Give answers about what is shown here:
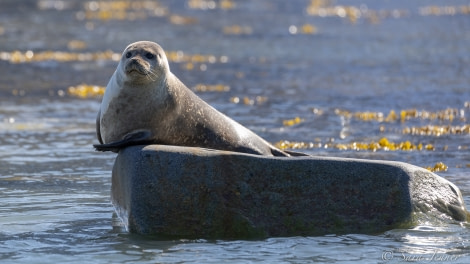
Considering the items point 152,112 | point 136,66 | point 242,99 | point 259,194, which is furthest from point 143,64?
point 242,99

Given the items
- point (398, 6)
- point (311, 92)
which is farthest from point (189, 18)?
point (311, 92)

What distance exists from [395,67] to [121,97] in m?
12.3

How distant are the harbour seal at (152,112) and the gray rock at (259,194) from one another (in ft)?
1.30

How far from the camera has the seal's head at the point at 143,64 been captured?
7723 mm

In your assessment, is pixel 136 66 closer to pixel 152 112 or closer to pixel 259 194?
pixel 152 112

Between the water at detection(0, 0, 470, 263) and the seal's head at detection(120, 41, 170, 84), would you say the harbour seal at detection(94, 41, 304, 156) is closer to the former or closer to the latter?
the seal's head at detection(120, 41, 170, 84)

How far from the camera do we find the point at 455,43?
22.9 meters

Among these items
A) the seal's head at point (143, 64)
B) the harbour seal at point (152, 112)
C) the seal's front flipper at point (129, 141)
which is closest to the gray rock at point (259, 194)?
the seal's front flipper at point (129, 141)

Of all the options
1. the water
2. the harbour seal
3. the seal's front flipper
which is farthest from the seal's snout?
the water

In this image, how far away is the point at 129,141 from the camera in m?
7.79

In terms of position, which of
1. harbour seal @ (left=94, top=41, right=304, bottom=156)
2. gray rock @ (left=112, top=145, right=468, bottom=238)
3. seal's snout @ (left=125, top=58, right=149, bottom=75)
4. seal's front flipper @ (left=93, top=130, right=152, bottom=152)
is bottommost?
gray rock @ (left=112, top=145, right=468, bottom=238)

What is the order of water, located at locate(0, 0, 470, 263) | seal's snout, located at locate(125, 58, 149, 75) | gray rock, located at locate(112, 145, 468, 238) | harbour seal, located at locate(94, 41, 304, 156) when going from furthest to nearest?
harbour seal, located at locate(94, 41, 304, 156), seal's snout, located at locate(125, 58, 149, 75), gray rock, located at locate(112, 145, 468, 238), water, located at locate(0, 0, 470, 263)

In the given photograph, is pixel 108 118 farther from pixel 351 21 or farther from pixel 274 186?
pixel 351 21

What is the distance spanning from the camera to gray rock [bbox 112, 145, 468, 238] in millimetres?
7469
